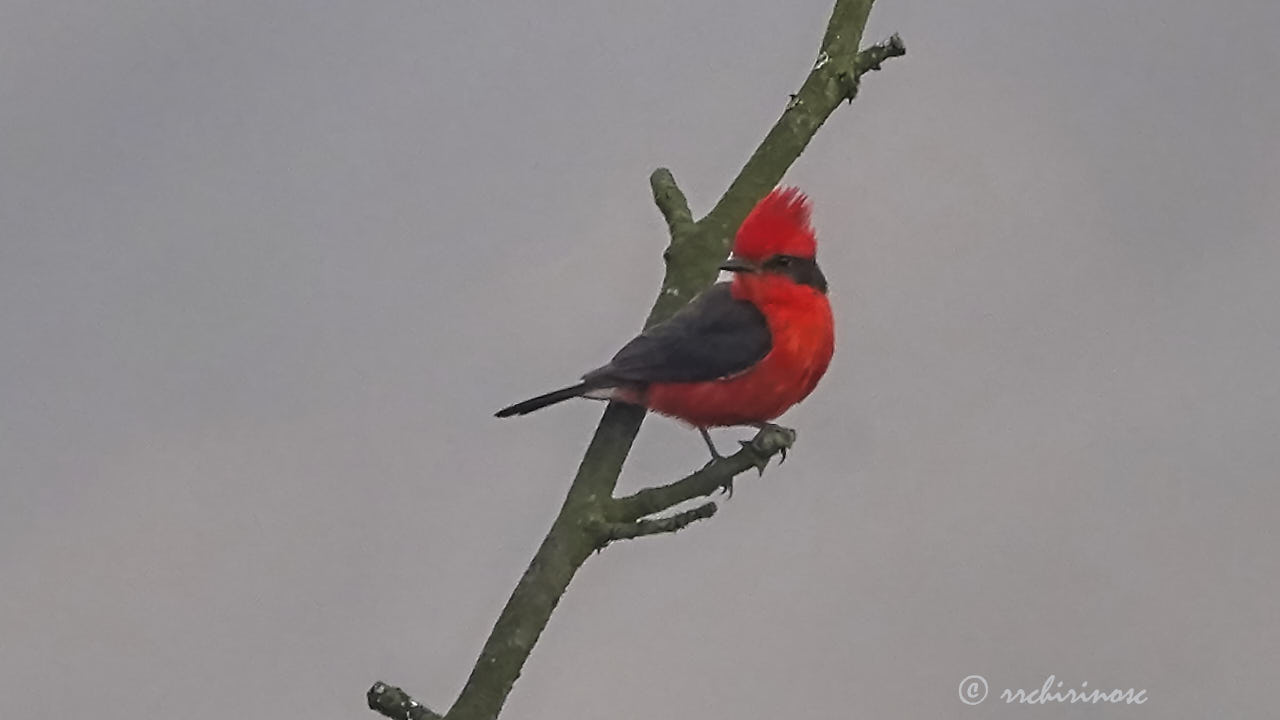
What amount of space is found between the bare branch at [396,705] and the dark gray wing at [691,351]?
2.37 feet

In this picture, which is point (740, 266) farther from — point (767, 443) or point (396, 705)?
point (396, 705)

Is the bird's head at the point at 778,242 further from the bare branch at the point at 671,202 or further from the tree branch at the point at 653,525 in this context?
the tree branch at the point at 653,525

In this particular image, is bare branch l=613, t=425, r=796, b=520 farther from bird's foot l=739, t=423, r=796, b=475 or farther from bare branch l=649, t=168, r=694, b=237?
bare branch l=649, t=168, r=694, b=237

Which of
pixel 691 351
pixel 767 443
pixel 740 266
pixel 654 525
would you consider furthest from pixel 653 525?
pixel 740 266

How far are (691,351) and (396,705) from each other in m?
0.90

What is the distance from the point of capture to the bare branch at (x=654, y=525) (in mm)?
2877

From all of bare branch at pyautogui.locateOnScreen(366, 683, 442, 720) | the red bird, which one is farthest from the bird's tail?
bare branch at pyautogui.locateOnScreen(366, 683, 442, 720)

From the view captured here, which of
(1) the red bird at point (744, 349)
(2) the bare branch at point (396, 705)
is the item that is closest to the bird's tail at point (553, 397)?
(1) the red bird at point (744, 349)

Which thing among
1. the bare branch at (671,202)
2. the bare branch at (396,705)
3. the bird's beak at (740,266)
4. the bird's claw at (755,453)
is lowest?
the bare branch at (396,705)

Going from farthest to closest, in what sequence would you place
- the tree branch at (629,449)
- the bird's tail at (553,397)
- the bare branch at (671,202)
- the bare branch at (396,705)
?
the bare branch at (671,202) < the bird's tail at (553,397) < the bare branch at (396,705) < the tree branch at (629,449)

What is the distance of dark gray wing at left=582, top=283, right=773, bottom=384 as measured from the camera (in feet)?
10.8

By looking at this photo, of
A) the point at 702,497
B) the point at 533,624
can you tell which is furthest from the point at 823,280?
the point at 533,624

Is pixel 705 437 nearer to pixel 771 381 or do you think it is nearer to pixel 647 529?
pixel 771 381

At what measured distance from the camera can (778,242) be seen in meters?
3.38
